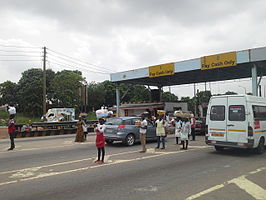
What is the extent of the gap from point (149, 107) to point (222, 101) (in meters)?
23.1

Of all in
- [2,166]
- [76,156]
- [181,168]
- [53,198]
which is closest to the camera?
[53,198]

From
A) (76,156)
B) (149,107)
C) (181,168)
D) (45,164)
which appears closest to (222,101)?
(181,168)

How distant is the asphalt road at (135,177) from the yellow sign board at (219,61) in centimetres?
1280

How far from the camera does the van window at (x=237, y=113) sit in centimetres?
966

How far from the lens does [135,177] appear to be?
6.65 m

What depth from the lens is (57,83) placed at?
178ft

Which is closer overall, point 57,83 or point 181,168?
point 181,168

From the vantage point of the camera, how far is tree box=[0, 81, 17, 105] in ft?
200

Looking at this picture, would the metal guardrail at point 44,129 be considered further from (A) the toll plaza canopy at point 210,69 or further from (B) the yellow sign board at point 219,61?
(B) the yellow sign board at point 219,61

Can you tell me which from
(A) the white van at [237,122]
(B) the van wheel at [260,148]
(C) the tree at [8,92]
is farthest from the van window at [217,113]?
(C) the tree at [8,92]

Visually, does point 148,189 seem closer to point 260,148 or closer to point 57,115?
point 260,148

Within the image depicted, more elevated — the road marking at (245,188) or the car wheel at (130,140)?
the car wheel at (130,140)

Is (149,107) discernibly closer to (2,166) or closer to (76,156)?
(76,156)

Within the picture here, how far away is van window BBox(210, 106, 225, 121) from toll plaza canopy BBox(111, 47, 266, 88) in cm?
1175
